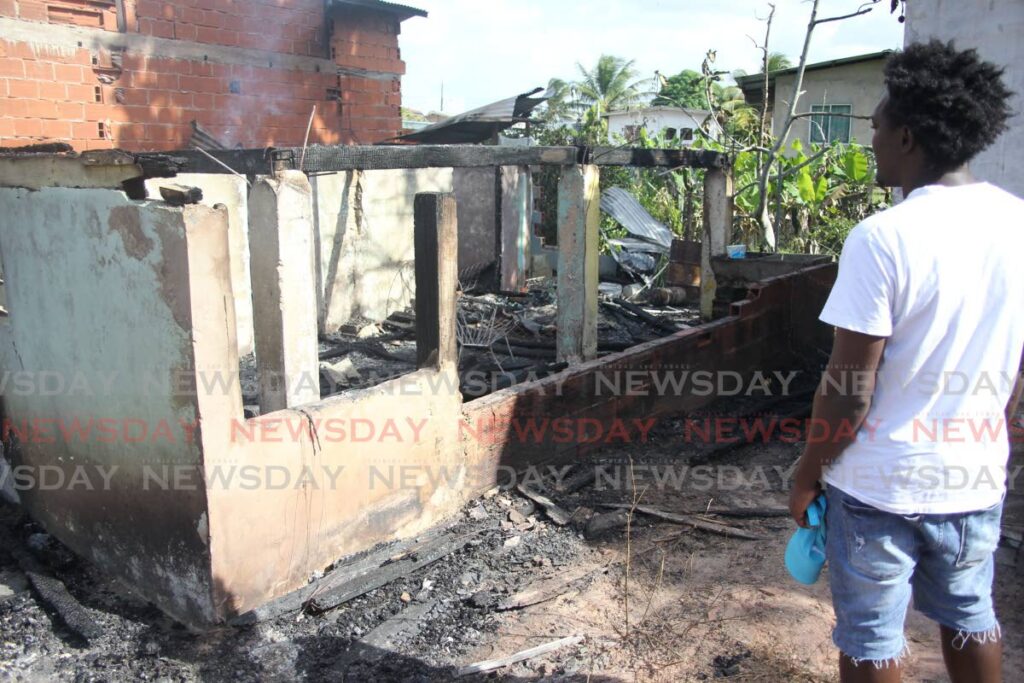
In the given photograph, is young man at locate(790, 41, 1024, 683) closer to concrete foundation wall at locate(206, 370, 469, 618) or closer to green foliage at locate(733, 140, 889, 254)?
A: concrete foundation wall at locate(206, 370, 469, 618)

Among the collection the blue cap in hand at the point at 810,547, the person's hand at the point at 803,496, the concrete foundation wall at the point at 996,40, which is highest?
the concrete foundation wall at the point at 996,40

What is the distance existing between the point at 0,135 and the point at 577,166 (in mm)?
5301

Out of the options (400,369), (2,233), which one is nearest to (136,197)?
(2,233)

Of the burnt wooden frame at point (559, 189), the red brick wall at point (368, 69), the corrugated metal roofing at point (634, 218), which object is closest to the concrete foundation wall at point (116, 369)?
the burnt wooden frame at point (559, 189)

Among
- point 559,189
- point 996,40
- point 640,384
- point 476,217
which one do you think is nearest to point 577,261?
point 559,189

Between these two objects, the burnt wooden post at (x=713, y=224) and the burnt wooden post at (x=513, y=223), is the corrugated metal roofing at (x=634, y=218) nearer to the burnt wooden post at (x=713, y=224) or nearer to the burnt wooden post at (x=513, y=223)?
the burnt wooden post at (x=513, y=223)

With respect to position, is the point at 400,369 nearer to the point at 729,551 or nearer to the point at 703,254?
the point at 703,254

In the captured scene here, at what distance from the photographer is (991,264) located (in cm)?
209

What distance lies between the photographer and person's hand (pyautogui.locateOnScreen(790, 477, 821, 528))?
2396 mm

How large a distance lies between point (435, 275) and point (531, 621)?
2038 millimetres

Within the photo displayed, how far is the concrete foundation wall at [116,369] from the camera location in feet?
12.0

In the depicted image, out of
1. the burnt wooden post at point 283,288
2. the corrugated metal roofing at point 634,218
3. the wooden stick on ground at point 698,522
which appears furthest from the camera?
the corrugated metal roofing at point 634,218

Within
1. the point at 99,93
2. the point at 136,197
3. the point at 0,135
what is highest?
the point at 99,93

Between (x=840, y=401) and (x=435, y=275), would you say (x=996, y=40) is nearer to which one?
(x=435, y=275)
